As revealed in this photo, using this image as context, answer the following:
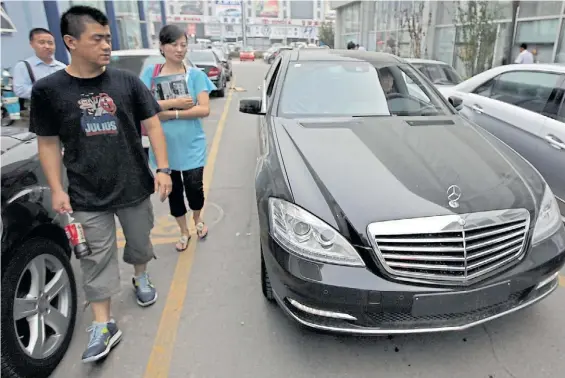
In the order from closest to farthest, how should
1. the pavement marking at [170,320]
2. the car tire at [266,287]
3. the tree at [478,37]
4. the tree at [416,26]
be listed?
the pavement marking at [170,320] → the car tire at [266,287] → the tree at [478,37] → the tree at [416,26]

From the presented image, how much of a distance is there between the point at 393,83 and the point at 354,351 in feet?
7.45

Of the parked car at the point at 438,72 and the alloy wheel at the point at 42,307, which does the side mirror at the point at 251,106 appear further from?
the parked car at the point at 438,72

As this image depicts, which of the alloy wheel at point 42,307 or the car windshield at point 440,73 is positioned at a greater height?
the car windshield at point 440,73

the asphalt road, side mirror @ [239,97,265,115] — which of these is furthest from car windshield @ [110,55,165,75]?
the asphalt road

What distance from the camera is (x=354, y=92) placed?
342 cm

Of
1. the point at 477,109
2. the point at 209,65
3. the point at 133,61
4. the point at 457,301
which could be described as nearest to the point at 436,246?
the point at 457,301

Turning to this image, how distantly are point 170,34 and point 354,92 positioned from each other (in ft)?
5.00

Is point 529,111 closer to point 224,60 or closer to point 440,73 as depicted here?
point 440,73

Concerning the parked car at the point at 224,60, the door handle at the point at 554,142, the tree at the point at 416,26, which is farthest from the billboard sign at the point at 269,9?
the door handle at the point at 554,142

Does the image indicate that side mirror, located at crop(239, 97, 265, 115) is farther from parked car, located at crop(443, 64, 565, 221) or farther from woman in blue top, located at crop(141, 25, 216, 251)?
parked car, located at crop(443, 64, 565, 221)

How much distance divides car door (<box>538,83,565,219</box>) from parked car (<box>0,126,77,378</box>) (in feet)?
13.0

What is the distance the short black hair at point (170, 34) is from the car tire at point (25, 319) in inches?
63.1

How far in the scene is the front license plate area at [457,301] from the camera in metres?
Answer: 1.96

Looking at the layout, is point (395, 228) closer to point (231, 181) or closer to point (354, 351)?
point (354, 351)
